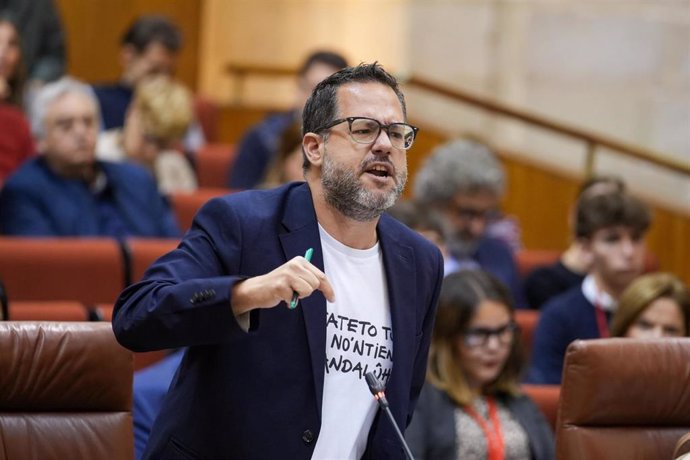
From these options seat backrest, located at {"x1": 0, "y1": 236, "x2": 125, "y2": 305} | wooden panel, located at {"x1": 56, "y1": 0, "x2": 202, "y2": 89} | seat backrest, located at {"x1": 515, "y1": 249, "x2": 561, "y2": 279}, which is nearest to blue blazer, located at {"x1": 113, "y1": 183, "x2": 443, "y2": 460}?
seat backrest, located at {"x1": 0, "y1": 236, "x2": 125, "y2": 305}

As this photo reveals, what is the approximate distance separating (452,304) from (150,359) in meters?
0.65

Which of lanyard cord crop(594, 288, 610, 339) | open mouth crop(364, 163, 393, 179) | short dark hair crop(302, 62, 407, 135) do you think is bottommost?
lanyard cord crop(594, 288, 610, 339)

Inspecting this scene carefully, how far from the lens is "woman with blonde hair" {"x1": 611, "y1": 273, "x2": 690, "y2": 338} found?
2.75m

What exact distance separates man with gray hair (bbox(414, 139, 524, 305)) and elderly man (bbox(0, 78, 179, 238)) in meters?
0.72

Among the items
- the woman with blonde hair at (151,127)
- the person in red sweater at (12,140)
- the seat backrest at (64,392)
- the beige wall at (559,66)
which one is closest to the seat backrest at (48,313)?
the seat backrest at (64,392)

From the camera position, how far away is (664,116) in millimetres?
5090

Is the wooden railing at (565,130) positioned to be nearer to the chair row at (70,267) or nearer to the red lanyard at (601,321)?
the red lanyard at (601,321)

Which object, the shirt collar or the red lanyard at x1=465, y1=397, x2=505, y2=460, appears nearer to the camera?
the red lanyard at x1=465, y1=397, x2=505, y2=460

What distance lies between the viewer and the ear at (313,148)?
69.4 inches

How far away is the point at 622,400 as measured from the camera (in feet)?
6.64

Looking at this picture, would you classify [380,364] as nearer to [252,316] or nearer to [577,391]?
[252,316]

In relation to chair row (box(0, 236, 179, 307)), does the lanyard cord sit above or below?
below

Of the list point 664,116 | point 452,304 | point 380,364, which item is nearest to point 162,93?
point 452,304

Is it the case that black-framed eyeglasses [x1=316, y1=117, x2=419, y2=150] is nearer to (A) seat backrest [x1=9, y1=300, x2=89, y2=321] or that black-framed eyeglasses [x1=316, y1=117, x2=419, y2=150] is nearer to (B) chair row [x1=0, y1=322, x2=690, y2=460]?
(B) chair row [x1=0, y1=322, x2=690, y2=460]
